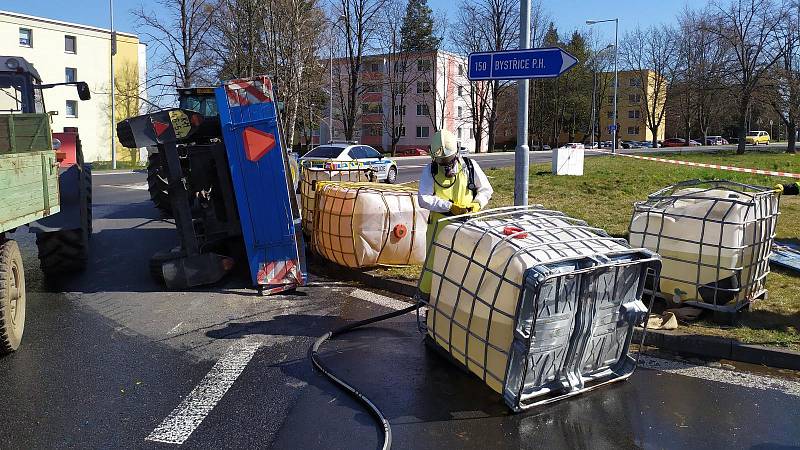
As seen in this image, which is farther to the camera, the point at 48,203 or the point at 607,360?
the point at 48,203

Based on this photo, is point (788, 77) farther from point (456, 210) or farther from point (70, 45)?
point (70, 45)

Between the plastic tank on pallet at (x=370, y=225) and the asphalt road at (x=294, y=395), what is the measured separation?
4.65ft

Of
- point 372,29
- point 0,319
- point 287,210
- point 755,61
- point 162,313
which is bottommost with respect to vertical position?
point 162,313

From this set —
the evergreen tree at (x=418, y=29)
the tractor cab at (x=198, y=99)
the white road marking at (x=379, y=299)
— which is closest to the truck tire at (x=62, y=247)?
the white road marking at (x=379, y=299)

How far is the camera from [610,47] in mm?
68875

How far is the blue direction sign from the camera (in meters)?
7.04

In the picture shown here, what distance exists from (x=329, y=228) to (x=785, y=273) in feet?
18.3

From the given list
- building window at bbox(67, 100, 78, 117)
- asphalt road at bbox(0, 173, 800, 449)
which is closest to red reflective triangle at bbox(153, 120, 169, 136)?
asphalt road at bbox(0, 173, 800, 449)

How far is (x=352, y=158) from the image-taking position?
23781 mm

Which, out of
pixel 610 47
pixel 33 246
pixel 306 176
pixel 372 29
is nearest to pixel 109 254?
pixel 33 246

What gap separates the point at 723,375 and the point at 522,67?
375 centimetres

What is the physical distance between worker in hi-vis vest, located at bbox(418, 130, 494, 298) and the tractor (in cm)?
325

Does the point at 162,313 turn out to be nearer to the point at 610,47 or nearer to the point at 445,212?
the point at 445,212

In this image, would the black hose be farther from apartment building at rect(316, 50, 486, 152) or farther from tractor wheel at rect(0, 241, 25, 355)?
apartment building at rect(316, 50, 486, 152)
